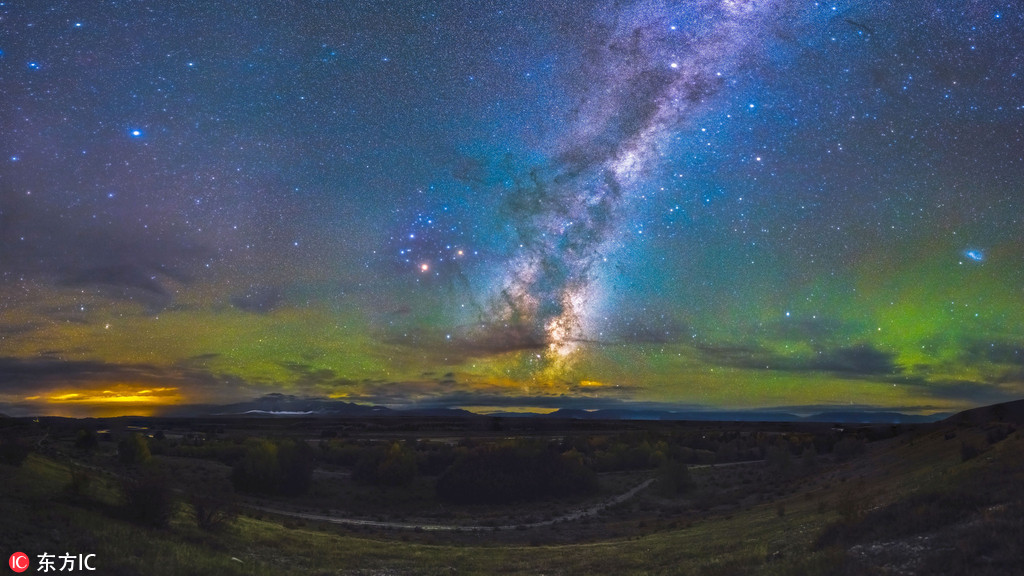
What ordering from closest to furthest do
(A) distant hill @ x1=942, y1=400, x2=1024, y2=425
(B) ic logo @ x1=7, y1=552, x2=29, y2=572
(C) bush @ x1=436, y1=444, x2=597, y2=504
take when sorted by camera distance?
(B) ic logo @ x1=7, y1=552, x2=29, y2=572
(A) distant hill @ x1=942, y1=400, x2=1024, y2=425
(C) bush @ x1=436, y1=444, x2=597, y2=504

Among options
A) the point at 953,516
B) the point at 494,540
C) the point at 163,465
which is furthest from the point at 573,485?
the point at 953,516

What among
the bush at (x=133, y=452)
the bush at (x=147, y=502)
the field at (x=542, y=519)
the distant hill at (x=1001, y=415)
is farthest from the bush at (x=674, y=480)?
the bush at (x=133, y=452)

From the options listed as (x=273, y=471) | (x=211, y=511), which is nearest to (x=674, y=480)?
(x=273, y=471)

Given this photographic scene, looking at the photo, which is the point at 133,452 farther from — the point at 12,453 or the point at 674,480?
the point at 674,480

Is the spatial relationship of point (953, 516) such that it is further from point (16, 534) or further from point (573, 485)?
point (573, 485)

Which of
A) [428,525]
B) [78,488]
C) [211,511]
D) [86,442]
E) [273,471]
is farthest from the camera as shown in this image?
[86,442]

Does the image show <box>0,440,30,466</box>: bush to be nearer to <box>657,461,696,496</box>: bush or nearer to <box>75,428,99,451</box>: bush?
<box>75,428,99,451</box>: bush

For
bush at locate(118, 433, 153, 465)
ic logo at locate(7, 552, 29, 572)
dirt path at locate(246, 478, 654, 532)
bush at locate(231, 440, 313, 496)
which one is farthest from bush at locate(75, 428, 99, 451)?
ic logo at locate(7, 552, 29, 572)
